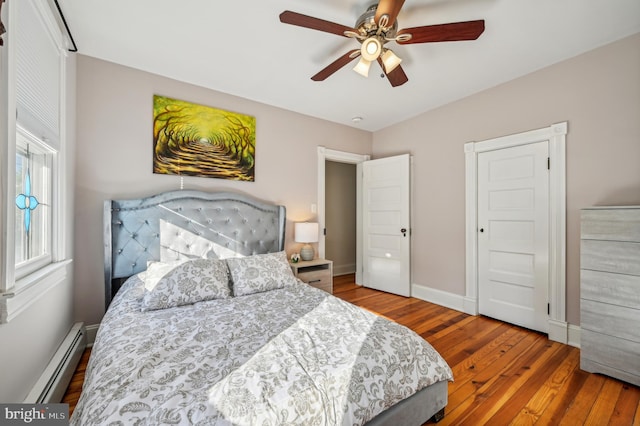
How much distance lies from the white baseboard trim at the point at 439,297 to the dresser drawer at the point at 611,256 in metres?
1.42

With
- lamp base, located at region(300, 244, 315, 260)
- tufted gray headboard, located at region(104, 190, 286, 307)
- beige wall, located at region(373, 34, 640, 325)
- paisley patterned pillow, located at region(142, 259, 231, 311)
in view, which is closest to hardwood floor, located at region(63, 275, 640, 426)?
beige wall, located at region(373, 34, 640, 325)

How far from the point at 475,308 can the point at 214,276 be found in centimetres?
291

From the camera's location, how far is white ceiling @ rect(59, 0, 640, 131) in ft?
6.12

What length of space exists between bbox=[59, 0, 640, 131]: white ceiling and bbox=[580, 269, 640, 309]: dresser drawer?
191 centimetres

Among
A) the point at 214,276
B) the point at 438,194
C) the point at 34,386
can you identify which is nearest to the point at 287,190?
the point at 214,276

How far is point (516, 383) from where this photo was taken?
76.0 inches

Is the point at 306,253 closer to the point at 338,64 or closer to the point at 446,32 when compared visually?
the point at 338,64

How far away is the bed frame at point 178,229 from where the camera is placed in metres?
2.40

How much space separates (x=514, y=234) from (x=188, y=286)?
3.19m

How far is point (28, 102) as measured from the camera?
4.92 ft

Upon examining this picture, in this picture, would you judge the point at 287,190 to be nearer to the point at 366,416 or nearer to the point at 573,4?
the point at 366,416

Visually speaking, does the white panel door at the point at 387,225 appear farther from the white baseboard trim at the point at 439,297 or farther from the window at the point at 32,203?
the window at the point at 32,203

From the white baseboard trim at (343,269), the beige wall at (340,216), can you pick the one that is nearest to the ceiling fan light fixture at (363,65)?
the beige wall at (340,216)

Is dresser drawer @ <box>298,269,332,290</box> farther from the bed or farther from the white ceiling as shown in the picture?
the white ceiling
